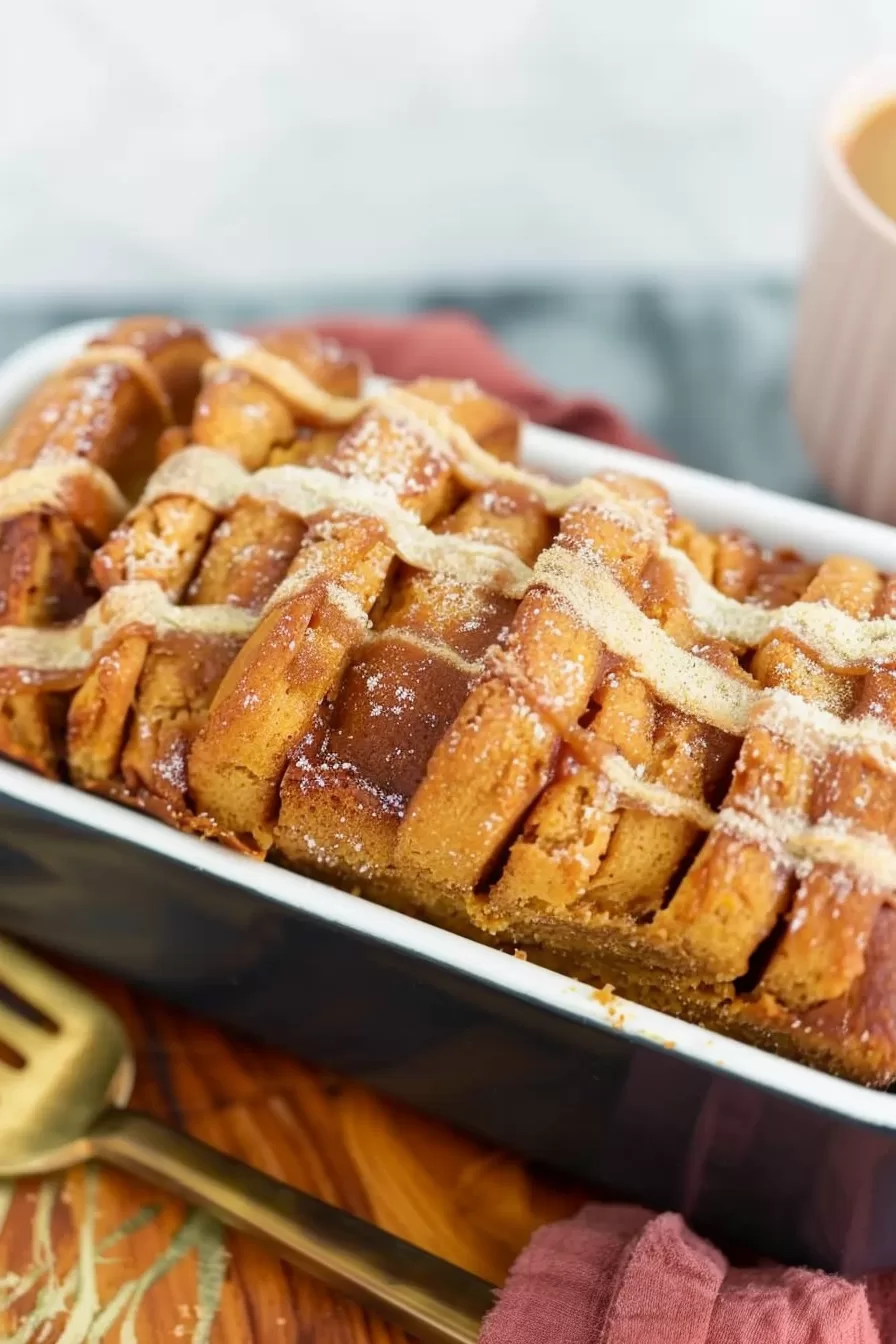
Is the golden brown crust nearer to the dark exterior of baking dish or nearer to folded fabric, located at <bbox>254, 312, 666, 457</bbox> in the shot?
the dark exterior of baking dish

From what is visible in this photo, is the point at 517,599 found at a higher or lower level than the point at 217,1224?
higher

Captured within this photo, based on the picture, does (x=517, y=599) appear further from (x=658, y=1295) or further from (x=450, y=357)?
(x=450, y=357)

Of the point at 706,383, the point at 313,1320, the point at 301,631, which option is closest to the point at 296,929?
the point at 301,631

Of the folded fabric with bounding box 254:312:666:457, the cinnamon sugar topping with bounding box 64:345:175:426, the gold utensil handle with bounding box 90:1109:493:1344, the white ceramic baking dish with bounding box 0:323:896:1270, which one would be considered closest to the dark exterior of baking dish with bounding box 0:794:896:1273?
the white ceramic baking dish with bounding box 0:323:896:1270

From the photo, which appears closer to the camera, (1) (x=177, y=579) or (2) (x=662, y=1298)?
(2) (x=662, y=1298)

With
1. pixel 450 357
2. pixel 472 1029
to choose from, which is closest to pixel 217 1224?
pixel 472 1029

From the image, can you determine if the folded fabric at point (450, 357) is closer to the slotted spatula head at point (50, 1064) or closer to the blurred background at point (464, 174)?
the blurred background at point (464, 174)
